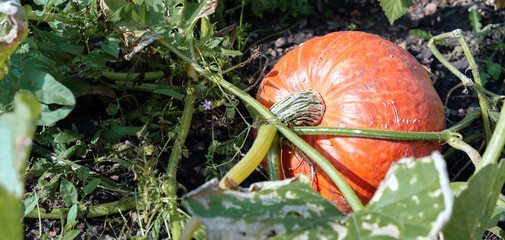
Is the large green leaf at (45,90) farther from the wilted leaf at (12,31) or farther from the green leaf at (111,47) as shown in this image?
the green leaf at (111,47)

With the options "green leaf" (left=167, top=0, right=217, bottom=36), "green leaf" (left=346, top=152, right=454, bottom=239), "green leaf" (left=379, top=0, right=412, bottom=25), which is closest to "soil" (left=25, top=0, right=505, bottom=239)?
"green leaf" (left=379, top=0, right=412, bottom=25)

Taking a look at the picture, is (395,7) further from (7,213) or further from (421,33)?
(7,213)

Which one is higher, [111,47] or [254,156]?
[111,47]

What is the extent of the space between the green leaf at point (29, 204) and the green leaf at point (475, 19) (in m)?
2.46

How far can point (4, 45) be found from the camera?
1.57m

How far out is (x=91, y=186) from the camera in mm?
1891

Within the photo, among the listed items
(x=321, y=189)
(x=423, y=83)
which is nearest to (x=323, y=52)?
(x=423, y=83)

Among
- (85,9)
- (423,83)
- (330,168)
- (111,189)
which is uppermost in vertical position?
(85,9)

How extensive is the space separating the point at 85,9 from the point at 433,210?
157 centimetres

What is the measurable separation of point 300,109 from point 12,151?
3.94ft

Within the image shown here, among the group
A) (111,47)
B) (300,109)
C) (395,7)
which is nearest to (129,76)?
(111,47)

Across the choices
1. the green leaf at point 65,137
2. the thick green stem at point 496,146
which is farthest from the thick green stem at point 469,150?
the green leaf at point 65,137

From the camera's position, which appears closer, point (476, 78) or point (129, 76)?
point (476, 78)

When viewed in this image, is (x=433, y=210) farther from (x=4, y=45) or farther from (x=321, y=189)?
(x=4, y=45)
